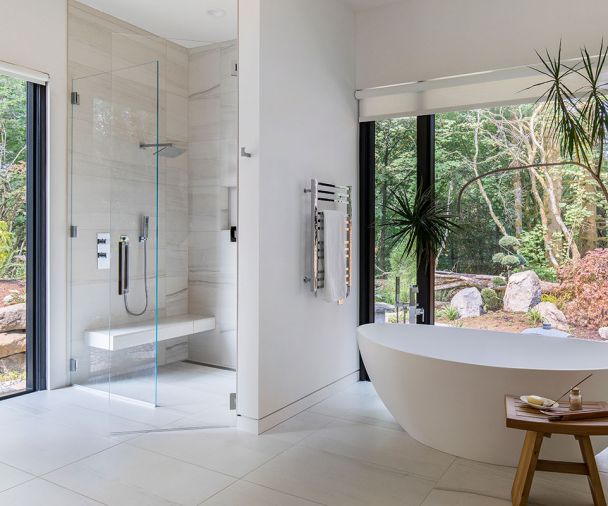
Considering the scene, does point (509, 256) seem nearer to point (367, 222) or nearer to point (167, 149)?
point (367, 222)

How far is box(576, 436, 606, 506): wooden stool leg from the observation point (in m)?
2.26

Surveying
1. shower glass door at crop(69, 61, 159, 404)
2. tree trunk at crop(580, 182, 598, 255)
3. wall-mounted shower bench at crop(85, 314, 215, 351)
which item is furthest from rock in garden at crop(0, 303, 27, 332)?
tree trunk at crop(580, 182, 598, 255)

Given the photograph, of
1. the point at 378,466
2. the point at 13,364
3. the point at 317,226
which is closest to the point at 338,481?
the point at 378,466

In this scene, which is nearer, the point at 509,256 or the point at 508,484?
the point at 508,484

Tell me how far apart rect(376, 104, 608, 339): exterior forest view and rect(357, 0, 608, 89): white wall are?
370 mm

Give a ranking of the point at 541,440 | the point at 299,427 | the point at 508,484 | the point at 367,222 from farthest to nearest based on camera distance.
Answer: the point at 367,222
the point at 299,427
the point at 508,484
the point at 541,440

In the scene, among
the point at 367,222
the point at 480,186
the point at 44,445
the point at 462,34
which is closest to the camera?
the point at 44,445

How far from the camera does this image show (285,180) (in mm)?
3443

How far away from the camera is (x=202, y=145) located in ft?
11.9

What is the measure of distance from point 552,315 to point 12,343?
3.93 meters

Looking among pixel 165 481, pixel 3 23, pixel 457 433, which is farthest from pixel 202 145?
pixel 457 433

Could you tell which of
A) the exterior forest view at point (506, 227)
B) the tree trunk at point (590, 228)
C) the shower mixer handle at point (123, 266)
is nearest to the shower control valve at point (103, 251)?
the shower mixer handle at point (123, 266)

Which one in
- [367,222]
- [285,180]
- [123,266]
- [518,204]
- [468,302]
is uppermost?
[285,180]

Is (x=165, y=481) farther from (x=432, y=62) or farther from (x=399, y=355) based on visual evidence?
(x=432, y=62)
